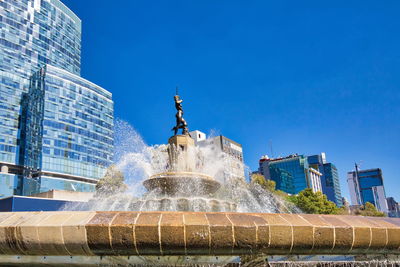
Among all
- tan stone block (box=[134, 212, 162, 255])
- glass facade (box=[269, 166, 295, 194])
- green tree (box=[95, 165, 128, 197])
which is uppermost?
glass facade (box=[269, 166, 295, 194])

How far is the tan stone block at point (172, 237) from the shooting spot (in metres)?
3.26

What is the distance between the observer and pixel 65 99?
241ft

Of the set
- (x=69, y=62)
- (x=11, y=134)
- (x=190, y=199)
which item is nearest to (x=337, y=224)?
(x=190, y=199)

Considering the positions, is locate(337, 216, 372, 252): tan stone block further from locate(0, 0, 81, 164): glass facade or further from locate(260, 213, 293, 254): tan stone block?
locate(0, 0, 81, 164): glass facade

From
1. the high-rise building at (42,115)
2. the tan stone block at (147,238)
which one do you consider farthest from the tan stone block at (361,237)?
the high-rise building at (42,115)

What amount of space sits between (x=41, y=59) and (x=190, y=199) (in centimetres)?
7743

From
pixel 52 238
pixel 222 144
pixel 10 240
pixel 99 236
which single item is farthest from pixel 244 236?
pixel 222 144

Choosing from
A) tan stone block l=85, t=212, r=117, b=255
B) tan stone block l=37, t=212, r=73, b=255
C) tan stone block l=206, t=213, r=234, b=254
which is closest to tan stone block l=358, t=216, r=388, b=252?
tan stone block l=206, t=213, r=234, b=254

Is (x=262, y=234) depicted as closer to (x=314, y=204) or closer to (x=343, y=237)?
(x=343, y=237)

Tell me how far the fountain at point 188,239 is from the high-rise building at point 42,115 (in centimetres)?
6697

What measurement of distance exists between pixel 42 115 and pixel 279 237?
237 ft

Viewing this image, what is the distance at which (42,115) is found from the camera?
6869cm

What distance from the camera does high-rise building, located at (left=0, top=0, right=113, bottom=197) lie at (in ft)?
220

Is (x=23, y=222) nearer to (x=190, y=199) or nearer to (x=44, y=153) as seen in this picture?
(x=190, y=199)
